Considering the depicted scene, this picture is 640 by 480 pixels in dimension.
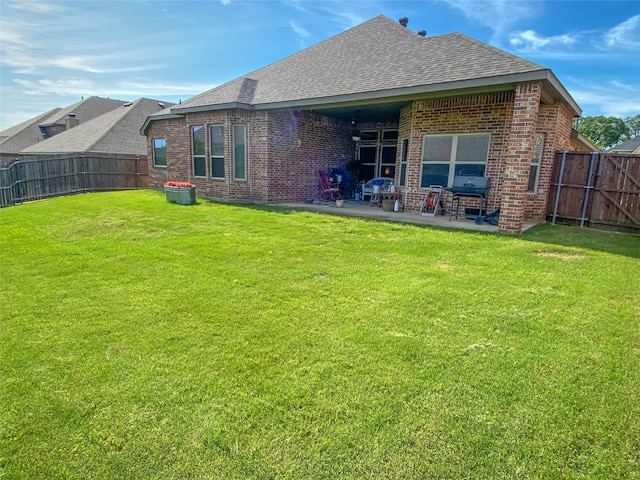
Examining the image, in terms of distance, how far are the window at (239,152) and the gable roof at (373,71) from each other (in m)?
0.86

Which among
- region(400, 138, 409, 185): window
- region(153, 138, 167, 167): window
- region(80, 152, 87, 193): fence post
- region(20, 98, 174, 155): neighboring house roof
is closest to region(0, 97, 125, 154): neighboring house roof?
region(20, 98, 174, 155): neighboring house roof

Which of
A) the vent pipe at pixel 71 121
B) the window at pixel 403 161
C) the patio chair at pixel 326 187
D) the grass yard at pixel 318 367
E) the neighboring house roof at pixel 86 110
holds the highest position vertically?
the neighboring house roof at pixel 86 110

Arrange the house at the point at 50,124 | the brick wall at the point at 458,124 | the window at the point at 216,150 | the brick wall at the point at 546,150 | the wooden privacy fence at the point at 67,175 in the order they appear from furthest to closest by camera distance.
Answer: the house at the point at 50,124
the wooden privacy fence at the point at 67,175
the window at the point at 216,150
the brick wall at the point at 546,150
the brick wall at the point at 458,124

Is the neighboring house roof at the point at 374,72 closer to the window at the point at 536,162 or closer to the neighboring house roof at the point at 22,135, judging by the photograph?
the window at the point at 536,162

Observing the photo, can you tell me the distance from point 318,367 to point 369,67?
9887mm

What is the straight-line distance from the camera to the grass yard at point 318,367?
73.9 inches

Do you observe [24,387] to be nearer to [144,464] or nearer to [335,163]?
[144,464]

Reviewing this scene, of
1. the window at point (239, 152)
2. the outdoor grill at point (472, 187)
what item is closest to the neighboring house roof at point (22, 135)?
the window at point (239, 152)

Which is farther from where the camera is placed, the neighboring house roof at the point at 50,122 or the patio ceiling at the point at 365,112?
the neighboring house roof at the point at 50,122

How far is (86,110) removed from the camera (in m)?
27.1

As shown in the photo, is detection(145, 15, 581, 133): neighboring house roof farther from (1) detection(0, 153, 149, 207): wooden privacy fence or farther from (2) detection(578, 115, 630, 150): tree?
(2) detection(578, 115, 630, 150): tree

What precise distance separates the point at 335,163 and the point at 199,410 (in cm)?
1189

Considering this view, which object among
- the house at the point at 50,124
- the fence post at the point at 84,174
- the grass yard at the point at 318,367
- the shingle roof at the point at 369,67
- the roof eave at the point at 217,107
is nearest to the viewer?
the grass yard at the point at 318,367

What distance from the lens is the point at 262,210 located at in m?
9.99
